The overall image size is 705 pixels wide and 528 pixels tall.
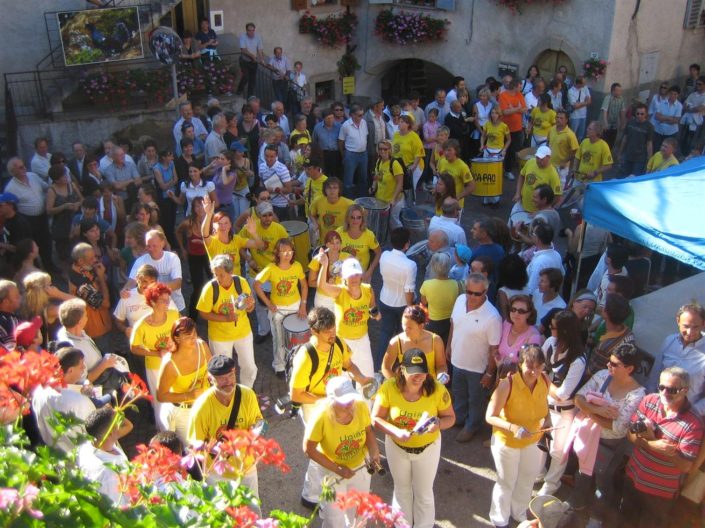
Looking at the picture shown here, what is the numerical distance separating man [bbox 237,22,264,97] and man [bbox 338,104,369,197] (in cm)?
456

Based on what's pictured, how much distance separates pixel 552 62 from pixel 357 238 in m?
9.78

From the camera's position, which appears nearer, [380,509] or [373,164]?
[380,509]

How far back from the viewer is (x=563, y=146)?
1063cm

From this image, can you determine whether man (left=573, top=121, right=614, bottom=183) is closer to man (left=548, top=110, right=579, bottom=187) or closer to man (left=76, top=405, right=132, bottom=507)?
man (left=548, top=110, right=579, bottom=187)

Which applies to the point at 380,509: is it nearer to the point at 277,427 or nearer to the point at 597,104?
the point at 277,427

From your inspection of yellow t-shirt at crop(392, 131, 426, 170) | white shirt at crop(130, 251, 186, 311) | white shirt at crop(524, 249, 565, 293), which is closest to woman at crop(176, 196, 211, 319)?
white shirt at crop(130, 251, 186, 311)

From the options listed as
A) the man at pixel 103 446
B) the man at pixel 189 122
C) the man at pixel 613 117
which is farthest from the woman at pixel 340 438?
the man at pixel 613 117

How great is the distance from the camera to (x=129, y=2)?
546 inches

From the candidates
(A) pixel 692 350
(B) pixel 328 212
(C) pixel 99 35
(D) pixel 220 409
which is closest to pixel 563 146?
(B) pixel 328 212

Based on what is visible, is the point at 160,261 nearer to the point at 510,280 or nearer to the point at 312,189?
the point at 312,189

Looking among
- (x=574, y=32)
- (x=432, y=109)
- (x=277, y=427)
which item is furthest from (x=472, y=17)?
(x=277, y=427)

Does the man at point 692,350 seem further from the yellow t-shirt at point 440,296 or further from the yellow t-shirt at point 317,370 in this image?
the yellow t-shirt at point 317,370

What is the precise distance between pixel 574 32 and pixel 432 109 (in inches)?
163

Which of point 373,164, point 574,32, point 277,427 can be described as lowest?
point 277,427
